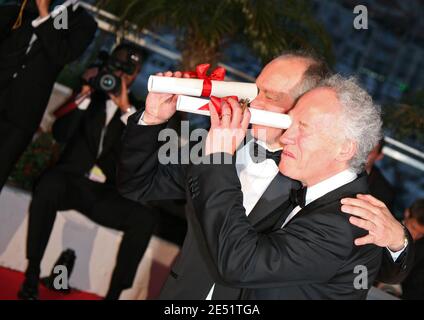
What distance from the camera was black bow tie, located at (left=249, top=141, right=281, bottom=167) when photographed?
2215 millimetres

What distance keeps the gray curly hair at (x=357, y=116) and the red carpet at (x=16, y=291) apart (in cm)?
261

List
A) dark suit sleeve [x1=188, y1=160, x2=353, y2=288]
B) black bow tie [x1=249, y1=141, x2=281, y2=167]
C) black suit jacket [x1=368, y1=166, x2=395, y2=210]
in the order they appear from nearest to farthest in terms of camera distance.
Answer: dark suit sleeve [x1=188, y1=160, x2=353, y2=288] < black bow tie [x1=249, y1=141, x2=281, y2=167] < black suit jacket [x1=368, y1=166, x2=395, y2=210]

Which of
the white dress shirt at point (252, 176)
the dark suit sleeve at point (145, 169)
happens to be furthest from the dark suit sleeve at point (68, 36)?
the white dress shirt at point (252, 176)

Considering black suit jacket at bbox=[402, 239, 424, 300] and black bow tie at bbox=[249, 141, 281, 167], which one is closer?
black bow tie at bbox=[249, 141, 281, 167]

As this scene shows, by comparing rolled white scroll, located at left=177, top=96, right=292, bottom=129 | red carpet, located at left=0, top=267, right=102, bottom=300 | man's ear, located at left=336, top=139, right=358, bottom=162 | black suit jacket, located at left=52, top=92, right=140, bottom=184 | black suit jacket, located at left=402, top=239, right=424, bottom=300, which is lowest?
red carpet, located at left=0, top=267, right=102, bottom=300

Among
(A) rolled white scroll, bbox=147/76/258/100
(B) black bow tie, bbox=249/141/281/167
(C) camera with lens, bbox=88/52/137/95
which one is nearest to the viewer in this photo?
(A) rolled white scroll, bbox=147/76/258/100

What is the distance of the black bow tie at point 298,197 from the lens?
6.20 feet

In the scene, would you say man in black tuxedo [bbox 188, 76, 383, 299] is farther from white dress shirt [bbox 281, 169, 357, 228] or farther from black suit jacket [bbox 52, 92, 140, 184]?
black suit jacket [bbox 52, 92, 140, 184]

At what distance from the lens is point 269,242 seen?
172 centimetres

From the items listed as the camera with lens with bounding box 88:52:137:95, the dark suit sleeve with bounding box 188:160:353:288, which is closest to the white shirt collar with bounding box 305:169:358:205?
the dark suit sleeve with bounding box 188:160:353:288

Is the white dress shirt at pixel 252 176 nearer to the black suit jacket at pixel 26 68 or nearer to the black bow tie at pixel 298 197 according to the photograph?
the black bow tie at pixel 298 197

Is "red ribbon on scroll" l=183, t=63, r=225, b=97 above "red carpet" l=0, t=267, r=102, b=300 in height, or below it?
above

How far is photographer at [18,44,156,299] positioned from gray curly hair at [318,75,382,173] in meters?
2.37

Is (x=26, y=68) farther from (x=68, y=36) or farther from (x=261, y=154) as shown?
(x=261, y=154)
